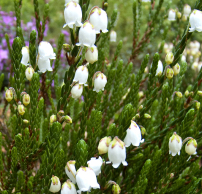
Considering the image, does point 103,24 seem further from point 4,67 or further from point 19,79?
point 4,67

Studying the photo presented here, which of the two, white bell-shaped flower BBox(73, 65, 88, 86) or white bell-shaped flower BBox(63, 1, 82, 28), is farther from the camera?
white bell-shaped flower BBox(73, 65, 88, 86)

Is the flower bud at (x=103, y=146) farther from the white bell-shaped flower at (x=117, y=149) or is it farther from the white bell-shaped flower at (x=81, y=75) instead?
the white bell-shaped flower at (x=81, y=75)

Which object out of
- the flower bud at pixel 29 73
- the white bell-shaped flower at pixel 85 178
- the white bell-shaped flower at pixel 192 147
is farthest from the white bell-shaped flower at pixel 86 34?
the white bell-shaped flower at pixel 192 147

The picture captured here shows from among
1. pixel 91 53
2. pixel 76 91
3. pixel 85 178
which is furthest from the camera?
pixel 76 91

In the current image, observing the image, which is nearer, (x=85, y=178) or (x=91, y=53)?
(x=85, y=178)

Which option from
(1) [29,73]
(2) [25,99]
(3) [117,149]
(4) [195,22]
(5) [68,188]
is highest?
(4) [195,22]

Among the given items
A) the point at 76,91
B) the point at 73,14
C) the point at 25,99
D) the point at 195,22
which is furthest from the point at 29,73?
the point at 195,22

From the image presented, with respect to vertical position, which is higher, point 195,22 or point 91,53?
point 195,22

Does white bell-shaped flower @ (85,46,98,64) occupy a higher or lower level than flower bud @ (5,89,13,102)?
higher

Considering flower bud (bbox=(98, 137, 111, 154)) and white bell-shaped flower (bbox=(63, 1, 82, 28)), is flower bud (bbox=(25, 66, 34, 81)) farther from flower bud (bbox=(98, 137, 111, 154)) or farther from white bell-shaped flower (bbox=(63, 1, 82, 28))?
flower bud (bbox=(98, 137, 111, 154))

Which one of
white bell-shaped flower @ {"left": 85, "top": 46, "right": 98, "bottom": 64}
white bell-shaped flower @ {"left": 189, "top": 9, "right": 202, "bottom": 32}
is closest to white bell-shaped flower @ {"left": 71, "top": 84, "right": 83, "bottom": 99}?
white bell-shaped flower @ {"left": 85, "top": 46, "right": 98, "bottom": 64}

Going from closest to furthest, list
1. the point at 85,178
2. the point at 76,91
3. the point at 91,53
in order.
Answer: the point at 85,178, the point at 91,53, the point at 76,91

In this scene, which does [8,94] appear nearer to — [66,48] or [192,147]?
[66,48]
